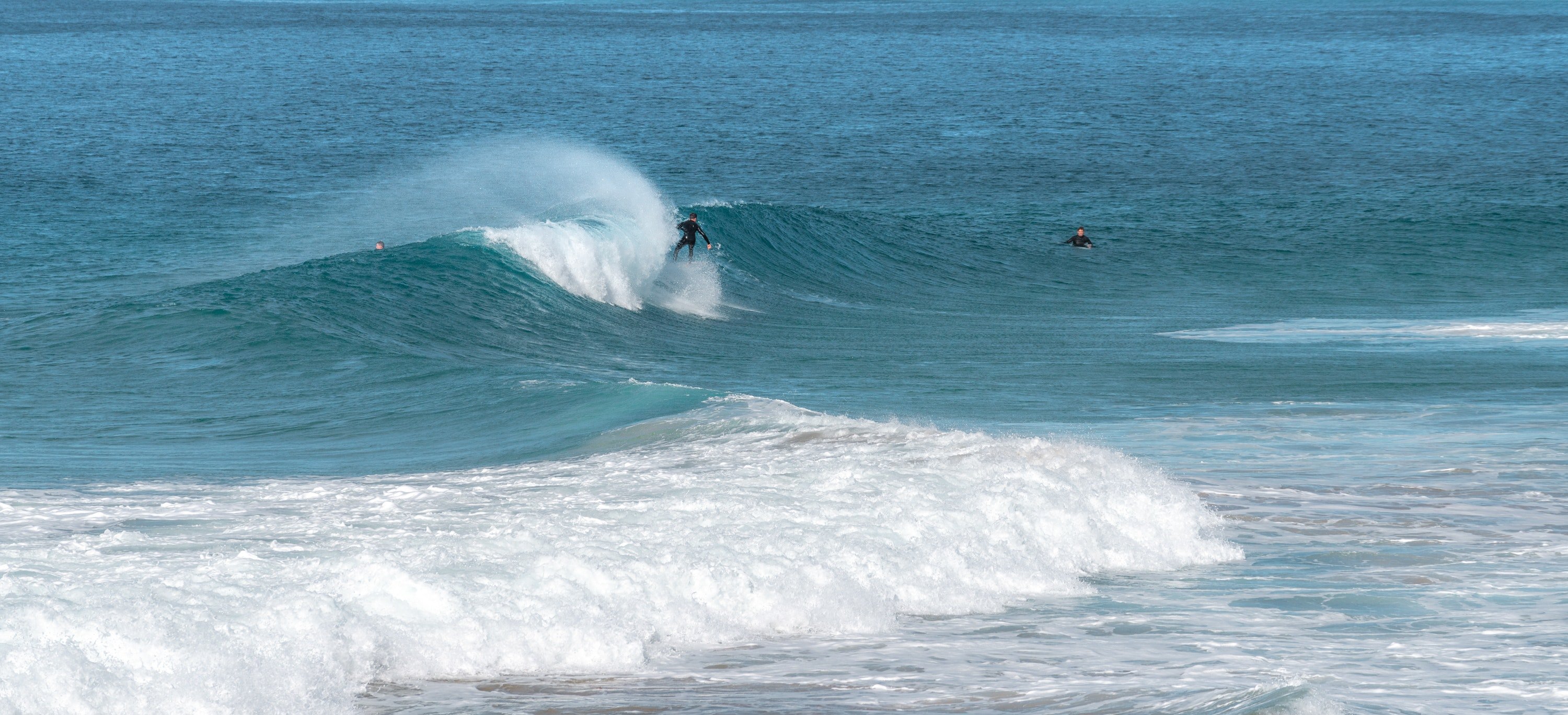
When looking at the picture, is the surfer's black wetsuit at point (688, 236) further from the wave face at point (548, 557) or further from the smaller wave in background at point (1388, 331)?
the wave face at point (548, 557)

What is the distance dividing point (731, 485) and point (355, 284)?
1131cm

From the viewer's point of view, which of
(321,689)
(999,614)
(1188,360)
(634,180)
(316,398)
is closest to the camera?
(321,689)

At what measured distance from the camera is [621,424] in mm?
11445

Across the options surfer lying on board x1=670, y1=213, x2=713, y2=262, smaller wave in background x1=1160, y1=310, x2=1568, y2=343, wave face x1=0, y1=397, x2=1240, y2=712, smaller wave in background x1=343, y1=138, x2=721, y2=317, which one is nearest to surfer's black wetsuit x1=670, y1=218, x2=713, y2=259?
surfer lying on board x1=670, y1=213, x2=713, y2=262

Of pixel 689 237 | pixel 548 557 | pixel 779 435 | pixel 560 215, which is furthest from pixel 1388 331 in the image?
pixel 548 557

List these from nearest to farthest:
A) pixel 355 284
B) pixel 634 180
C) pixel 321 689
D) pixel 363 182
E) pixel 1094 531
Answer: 1. pixel 321 689
2. pixel 1094 531
3. pixel 355 284
4. pixel 634 180
5. pixel 363 182

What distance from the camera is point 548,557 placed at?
7254mm

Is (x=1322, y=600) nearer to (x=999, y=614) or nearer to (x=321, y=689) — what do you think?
(x=999, y=614)

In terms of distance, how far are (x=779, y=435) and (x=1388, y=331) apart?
44.5ft

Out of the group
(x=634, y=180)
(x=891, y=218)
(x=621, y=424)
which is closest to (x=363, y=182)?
(x=634, y=180)

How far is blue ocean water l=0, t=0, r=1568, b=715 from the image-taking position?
6230mm

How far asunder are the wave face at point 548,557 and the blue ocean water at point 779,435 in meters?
0.03

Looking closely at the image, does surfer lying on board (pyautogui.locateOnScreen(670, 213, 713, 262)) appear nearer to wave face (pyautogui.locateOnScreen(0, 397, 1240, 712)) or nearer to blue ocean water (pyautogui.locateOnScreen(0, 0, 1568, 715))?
blue ocean water (pyautogui.locateOnScreen(0, 0, 1568, 715))

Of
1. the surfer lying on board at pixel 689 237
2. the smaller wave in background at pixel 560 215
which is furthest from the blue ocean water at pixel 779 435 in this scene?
the surfer lying on board at pixel 689 237
